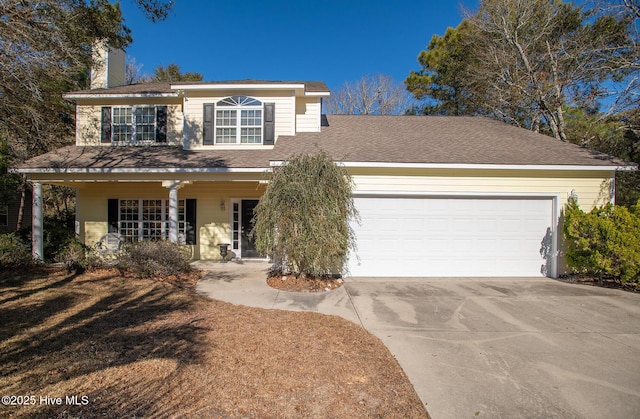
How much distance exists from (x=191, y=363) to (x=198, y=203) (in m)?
7.76

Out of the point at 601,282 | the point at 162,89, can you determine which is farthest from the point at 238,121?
the point at 601,282

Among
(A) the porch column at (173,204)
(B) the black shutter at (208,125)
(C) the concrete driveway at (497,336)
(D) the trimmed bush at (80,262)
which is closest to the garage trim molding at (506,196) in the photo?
(C) the concrete driveway at (497,336)

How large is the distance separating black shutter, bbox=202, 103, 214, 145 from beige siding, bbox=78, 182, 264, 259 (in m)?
1.41

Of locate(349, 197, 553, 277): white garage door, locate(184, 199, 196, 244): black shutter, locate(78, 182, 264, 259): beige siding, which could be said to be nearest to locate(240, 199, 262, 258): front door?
locate(78, 182, 264, 259): beige siding

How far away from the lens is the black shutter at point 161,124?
34.9 feet

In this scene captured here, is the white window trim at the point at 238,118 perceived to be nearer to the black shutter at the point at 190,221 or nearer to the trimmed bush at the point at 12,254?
the black shutter at the point at 190,221

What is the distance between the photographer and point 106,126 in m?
10.7

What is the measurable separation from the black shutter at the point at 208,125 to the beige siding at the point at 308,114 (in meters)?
2.84

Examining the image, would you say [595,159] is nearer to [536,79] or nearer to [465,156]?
[465,156]

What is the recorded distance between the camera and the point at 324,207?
21.6 feet

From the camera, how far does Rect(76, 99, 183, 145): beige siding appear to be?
34.9ft

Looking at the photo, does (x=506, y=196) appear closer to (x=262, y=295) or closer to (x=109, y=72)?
(x=262, y=295)

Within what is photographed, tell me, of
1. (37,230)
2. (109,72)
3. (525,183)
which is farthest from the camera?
(109,72)

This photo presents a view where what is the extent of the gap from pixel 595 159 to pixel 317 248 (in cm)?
772
